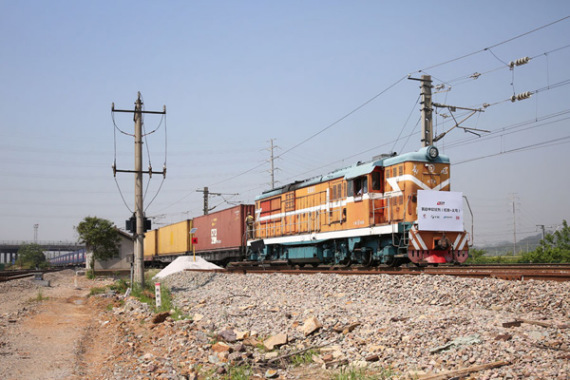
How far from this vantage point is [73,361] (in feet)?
30.6

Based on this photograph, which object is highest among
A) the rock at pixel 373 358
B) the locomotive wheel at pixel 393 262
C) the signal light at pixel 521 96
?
the signal light at pixel 521 96

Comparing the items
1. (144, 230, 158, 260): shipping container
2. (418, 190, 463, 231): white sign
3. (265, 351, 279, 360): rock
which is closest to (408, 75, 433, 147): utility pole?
(418, 190, 463, 231): white sign

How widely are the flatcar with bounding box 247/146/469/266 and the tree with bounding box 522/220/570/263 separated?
14.1 m

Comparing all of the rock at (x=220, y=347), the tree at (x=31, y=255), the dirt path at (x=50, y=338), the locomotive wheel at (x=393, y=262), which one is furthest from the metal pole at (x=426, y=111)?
the tree at (x=31, y=255)

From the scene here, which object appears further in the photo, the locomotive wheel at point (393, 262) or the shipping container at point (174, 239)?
the shipping container at point (174, 239)

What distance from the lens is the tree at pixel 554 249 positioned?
89.9 feet

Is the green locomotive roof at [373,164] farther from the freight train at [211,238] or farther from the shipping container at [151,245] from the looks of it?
the shipping container at [151,245]

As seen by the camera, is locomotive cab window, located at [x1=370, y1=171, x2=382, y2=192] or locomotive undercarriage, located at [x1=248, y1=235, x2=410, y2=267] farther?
locomotive cab window, located at [x1=370, y1=171, x2=382, y2=192]

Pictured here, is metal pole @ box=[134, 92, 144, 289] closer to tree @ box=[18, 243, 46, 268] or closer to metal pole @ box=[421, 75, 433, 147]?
metal pole @ box=[421, 75, 433, 147]

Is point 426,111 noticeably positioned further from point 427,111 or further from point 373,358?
point 373,358

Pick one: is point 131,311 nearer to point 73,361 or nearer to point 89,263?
point 73,361

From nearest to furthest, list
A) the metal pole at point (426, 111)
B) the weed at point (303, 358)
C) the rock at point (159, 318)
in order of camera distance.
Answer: the weed at point (303, 358) → the rock at point (159, 318) → the metal pole at point (426, 111)

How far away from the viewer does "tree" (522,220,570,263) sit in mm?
27392

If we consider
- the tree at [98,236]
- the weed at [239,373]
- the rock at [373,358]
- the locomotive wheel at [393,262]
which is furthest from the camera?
the tree at [98,236]
